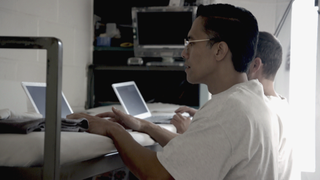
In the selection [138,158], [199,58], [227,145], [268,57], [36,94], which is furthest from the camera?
[36,94]

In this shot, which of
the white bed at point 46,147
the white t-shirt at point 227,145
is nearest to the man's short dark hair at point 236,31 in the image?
the white t-shirt at point 227,145

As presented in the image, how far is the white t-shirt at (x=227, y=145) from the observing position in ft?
2.40

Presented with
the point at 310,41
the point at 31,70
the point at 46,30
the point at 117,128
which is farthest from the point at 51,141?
the point at 46,30

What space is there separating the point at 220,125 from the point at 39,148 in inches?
17.9

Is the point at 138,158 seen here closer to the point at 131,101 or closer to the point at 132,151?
the point at 132,151

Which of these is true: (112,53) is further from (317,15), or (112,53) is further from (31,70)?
(317,15)

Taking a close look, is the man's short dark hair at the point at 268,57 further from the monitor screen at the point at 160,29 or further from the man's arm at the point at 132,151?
the monitor screen at the point at 160,29

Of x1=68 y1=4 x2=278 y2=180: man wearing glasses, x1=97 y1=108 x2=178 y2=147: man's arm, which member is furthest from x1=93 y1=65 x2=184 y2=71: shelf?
x1=68 y1=4 x2=278 y2=180: man wearing glasses

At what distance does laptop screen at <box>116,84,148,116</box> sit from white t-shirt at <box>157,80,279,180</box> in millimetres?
1221

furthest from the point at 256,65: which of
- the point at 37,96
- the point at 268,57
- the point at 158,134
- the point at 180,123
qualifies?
the point at 37,96

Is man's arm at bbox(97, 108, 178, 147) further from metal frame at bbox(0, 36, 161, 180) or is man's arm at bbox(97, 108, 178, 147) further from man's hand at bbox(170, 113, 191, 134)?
metal frame at bbox(0, 36, 161, 180)

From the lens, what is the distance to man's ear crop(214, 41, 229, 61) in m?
0.95

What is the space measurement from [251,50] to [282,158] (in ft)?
1.26

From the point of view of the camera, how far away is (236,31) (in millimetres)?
944
